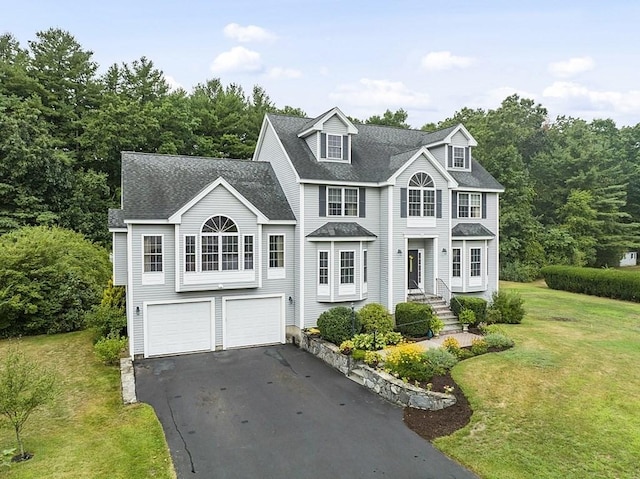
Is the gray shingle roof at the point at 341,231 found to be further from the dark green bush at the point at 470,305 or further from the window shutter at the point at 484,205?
the window shutter at the point at 484,205

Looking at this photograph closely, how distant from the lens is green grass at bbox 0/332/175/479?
26.1ft

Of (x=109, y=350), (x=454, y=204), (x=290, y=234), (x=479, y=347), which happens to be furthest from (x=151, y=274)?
(x=454, y=204)

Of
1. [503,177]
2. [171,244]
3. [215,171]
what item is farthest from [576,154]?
[171,244]

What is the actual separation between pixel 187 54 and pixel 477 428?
19.3 meters

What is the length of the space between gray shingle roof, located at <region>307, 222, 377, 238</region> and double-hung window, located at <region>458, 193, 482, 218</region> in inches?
215

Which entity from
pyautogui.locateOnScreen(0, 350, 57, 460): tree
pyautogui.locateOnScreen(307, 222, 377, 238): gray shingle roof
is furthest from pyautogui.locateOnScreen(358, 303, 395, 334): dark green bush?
pyautogui.locateOnScreen(0, 350, 57, 460): tree

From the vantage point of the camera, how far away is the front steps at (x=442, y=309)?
57.7 ft

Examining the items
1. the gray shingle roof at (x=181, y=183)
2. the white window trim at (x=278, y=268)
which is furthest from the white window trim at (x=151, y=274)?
the white window trim at (x=278, y=268)

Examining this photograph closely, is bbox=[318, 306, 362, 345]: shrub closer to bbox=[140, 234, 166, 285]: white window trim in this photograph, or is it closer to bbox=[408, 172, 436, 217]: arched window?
bbox=[408, 172, 436, 217]: arched window

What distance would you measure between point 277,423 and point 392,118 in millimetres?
39385

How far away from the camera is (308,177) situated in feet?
56.2

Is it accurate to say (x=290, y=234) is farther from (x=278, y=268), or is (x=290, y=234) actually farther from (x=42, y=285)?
(x=42, y=285)

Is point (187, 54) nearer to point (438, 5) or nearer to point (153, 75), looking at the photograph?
point (438, 5)

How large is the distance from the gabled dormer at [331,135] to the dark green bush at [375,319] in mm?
6939
